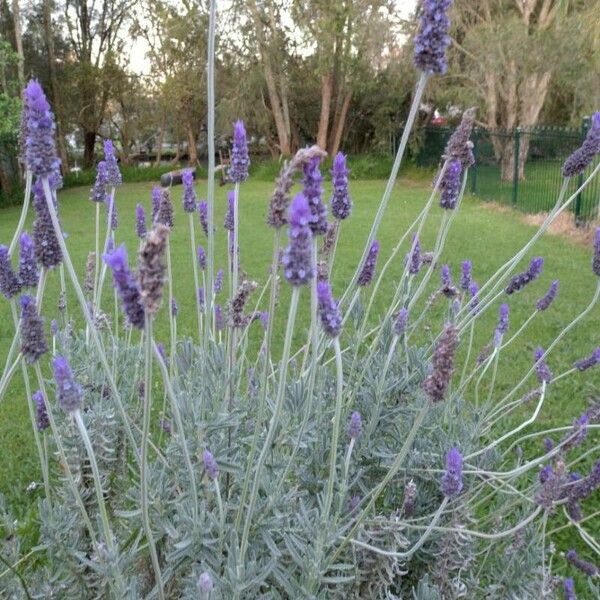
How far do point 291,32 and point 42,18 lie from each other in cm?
842

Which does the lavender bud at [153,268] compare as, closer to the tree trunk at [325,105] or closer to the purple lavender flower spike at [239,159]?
the purple lavender flower spike at [239,159]

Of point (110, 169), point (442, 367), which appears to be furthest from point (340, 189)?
point (110, 169)

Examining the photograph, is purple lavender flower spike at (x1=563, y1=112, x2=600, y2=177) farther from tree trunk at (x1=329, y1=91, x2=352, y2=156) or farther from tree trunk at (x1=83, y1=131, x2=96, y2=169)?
tree trunk at (x1=83, y1=131, x2=96, y2=169)

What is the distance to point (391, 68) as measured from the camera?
2098 cm

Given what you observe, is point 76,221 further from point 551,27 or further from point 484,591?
point 484,591

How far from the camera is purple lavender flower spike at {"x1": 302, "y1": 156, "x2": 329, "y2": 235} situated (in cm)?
131

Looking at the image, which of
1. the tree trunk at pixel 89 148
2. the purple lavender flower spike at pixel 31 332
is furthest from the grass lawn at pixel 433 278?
the tree trunk at pixel 89 148

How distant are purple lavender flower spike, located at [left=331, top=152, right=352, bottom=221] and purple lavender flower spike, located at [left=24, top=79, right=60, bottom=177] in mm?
783

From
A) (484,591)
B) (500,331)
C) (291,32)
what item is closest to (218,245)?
(500,331)

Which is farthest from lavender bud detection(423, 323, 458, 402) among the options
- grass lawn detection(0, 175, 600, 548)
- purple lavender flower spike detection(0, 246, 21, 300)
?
grass lawn detection(0, 175, 600, 548)

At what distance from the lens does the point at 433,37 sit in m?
1.50

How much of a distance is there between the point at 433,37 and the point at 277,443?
1153 millimetres

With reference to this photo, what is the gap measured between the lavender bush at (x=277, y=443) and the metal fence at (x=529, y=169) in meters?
7.77

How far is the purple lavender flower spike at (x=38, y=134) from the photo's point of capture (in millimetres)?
1298
